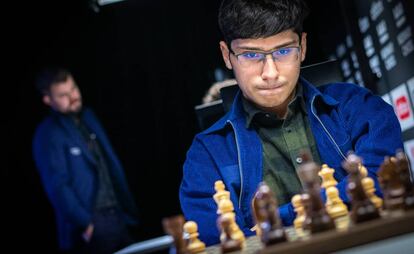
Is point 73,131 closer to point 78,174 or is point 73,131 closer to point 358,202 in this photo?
point 78,174

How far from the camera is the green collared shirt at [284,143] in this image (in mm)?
1926

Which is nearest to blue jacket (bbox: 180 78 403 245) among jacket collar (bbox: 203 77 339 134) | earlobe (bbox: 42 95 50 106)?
jacket collar (bbox: 203 77 339 134)

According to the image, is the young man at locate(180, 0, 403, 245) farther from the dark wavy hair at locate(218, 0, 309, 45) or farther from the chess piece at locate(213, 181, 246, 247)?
the chess piece at locate(213, 181, 246, 247)

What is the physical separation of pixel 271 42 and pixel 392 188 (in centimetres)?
80

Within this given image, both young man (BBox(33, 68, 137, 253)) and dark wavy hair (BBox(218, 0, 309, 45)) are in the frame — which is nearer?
dark wavy hair (BBox(218, 0, 309, 45))

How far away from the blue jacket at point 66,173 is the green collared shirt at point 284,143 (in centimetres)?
257

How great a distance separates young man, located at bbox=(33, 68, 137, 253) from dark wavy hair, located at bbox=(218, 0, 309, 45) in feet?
8.60

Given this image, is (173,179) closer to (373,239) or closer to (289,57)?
(289,57)

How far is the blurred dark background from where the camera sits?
4.16m

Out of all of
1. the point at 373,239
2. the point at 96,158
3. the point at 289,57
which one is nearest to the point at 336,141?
the point at 289,57

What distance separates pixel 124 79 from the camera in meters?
4.58

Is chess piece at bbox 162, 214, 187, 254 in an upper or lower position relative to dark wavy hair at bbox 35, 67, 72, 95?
lower

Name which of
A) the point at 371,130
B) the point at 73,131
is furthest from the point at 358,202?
the point at 73,131

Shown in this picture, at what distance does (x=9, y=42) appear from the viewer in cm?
419
